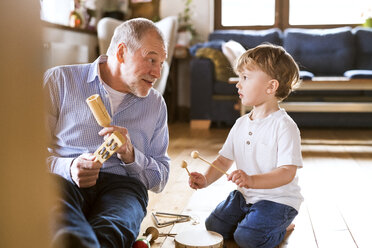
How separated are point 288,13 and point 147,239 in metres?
4.49

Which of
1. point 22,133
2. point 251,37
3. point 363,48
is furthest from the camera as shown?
point 251,37

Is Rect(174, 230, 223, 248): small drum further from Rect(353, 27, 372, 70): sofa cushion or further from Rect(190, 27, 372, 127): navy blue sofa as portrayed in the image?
Rect(353, 27, 372, 70): sofa cushion

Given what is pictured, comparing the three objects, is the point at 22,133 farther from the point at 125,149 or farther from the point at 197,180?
the point at 197,180

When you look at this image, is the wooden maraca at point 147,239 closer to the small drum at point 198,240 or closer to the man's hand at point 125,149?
the small drum at point 198,240

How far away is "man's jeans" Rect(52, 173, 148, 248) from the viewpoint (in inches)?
40.7

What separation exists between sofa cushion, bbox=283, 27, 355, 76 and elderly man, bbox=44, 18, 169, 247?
138 inches

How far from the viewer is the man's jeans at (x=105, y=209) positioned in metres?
1.03

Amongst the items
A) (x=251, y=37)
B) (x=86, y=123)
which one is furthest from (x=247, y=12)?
(x=86, y=123)

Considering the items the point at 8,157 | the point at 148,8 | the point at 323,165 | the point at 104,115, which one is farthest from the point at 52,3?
the point at 8,157

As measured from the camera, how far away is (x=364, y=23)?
16.6 feet

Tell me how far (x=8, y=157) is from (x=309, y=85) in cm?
357

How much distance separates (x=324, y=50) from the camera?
4762 mm

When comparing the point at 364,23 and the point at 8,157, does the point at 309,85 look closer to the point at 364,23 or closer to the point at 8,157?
the point at 364,23

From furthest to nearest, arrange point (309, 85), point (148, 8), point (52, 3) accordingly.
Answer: point (148, 8) < point (52, 3) < point (309, 85)
